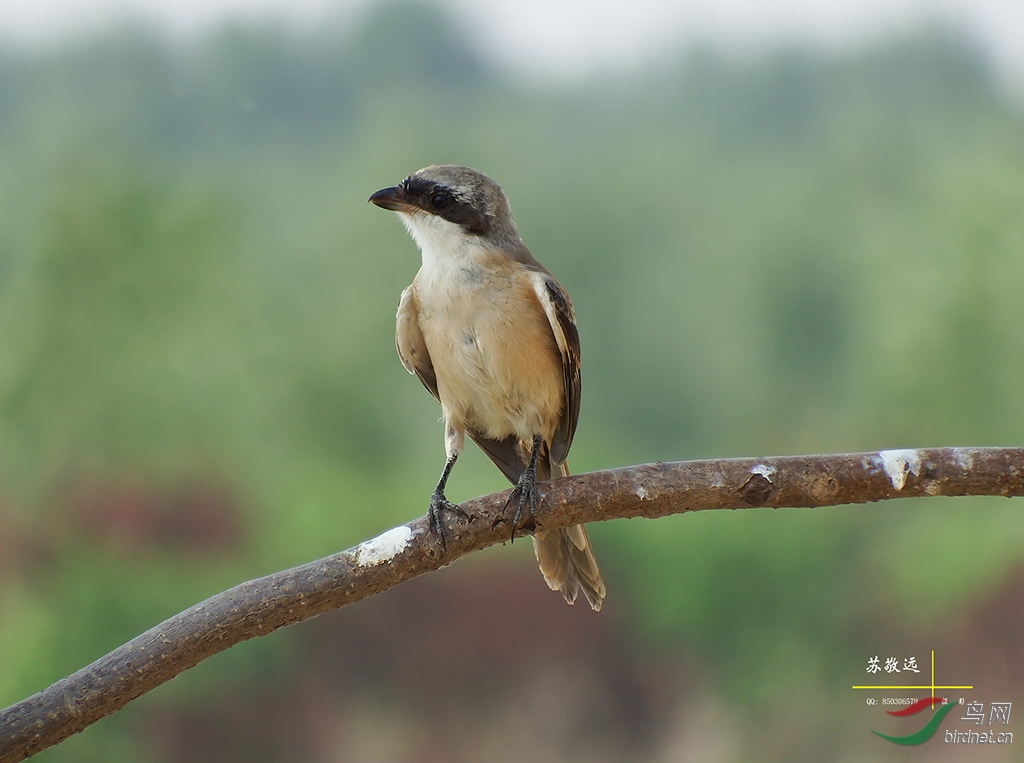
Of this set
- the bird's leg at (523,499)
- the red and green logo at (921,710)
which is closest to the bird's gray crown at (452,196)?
the bird's leg at (523,499)

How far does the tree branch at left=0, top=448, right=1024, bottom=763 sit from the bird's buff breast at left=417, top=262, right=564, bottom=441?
256 millimetres

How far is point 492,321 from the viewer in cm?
188

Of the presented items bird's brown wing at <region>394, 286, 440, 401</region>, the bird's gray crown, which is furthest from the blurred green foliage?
the bird's gray crown

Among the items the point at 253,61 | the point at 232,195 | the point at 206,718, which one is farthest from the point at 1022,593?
the point at 253,61

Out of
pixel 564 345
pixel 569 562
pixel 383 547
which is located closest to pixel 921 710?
pixel 569 562

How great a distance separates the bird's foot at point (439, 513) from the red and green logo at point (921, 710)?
2.16m

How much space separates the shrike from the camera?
1.89m

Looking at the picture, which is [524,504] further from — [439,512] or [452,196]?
[452,196]

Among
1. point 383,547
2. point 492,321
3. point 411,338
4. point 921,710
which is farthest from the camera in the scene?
point 921,710

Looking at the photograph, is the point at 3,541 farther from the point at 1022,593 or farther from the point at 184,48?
A: the point at 1022,593

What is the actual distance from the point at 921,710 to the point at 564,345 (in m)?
2.12

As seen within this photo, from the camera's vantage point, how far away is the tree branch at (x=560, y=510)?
58.8 inches

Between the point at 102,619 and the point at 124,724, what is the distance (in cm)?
44

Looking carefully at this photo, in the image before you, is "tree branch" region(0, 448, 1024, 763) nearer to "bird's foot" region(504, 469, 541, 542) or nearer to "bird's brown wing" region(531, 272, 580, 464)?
"bird's foot" region(504, 469, 541, 542)
